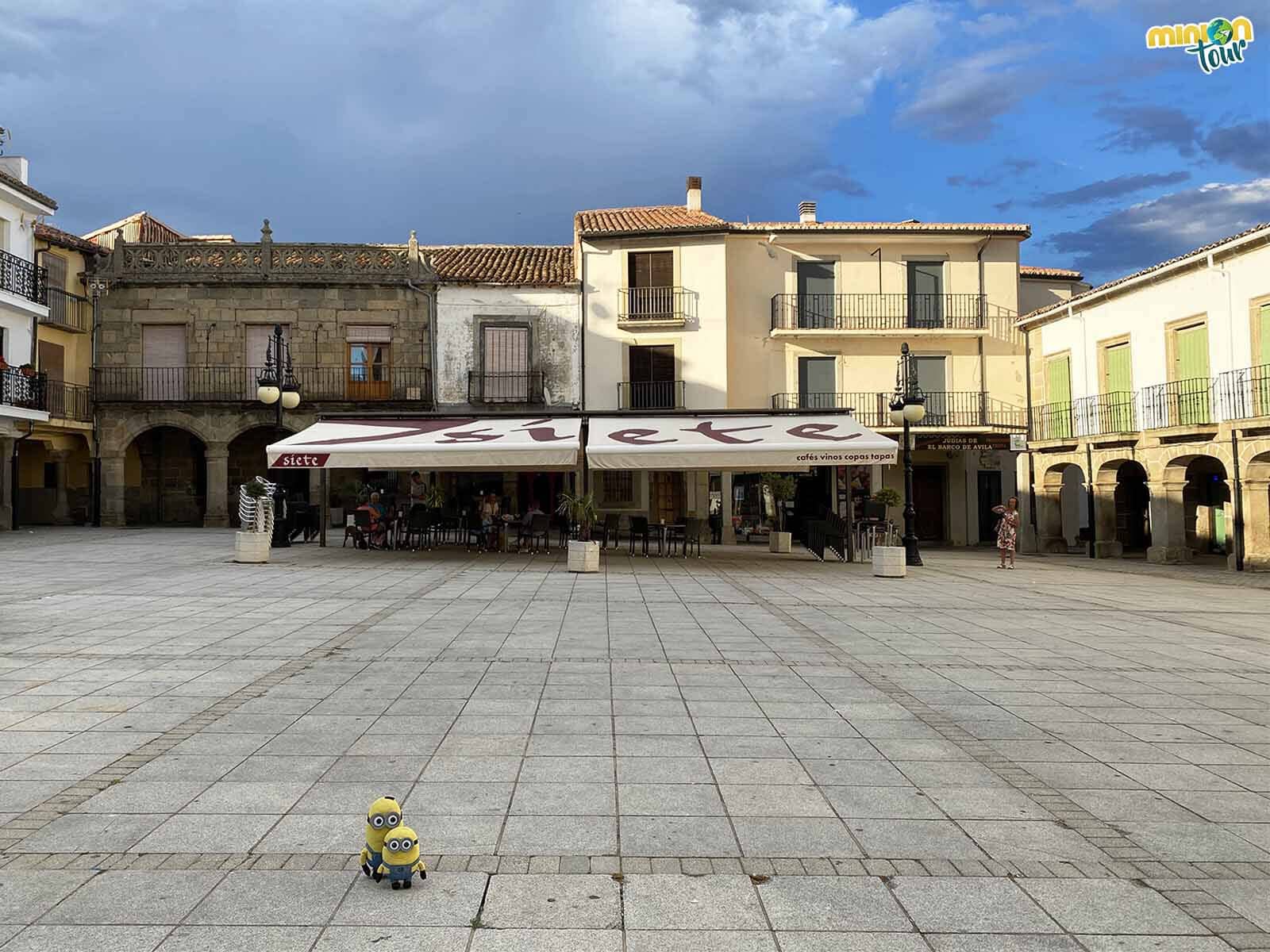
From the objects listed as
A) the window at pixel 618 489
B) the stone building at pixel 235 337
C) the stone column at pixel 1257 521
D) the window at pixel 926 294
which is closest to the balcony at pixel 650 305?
the window at pixel 618 489

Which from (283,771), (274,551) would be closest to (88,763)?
(283,771)

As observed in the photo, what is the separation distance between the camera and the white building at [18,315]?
21.4m

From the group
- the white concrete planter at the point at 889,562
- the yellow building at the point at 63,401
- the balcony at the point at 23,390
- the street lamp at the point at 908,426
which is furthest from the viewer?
the yellow building at the point at 63,401

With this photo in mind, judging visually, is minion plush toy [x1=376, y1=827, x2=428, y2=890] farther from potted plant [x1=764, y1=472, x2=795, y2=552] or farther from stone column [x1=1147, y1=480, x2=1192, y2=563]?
stone column [x1=1147, y1=480, x2=1192, y2=563]

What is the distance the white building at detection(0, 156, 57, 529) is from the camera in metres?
21.4

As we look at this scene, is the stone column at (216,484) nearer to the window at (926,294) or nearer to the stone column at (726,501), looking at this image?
the stone column at (726,501)

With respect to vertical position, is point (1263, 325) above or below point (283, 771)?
above

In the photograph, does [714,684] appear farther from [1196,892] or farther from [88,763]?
[88,763]

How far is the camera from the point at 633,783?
3969 millimetres

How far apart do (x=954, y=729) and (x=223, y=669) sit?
5.17m

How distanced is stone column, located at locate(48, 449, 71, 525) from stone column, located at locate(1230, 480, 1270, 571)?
3052cm

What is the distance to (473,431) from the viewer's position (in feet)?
53.0

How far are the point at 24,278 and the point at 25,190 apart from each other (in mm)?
2311

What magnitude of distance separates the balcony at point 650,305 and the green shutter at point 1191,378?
12.3 m
